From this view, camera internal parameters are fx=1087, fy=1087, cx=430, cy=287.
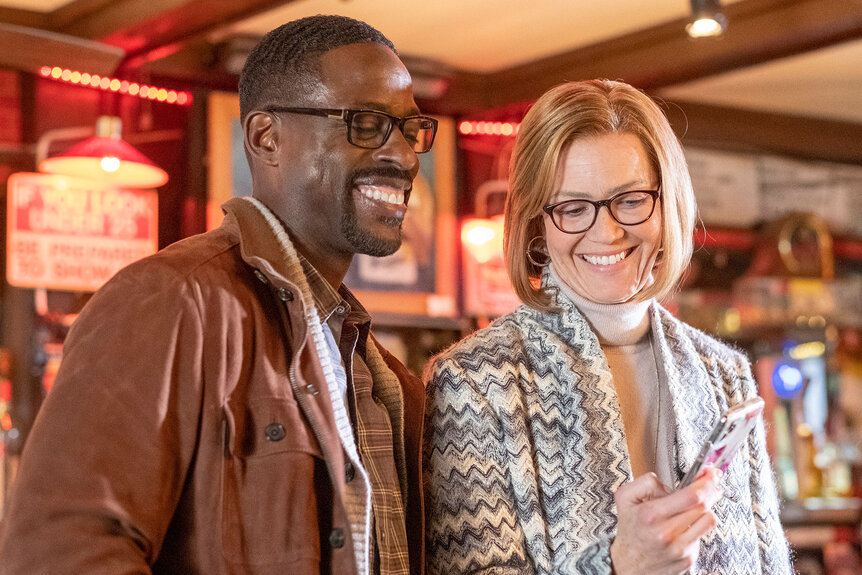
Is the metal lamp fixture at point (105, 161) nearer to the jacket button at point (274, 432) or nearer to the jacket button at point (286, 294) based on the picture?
the jacket button at point (286, 294)

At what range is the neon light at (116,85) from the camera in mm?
5738

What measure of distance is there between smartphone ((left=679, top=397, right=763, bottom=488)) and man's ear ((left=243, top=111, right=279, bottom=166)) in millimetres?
796

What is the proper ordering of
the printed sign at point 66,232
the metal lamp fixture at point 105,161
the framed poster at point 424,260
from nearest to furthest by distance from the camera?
the metal lamp fixture at point 105,161 < the printed sign at point 66,232 < the framed poster at point 424,260

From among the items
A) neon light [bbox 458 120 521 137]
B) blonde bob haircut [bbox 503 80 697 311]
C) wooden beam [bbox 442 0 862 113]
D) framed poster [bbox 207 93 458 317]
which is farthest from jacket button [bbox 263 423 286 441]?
neon light [bbox 458 120 521 137]

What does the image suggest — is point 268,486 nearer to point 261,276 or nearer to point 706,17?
point 261,276

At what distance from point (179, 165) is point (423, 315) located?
1.71 meters

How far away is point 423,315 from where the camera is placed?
6.68 m

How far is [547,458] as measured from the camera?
193 centimetres

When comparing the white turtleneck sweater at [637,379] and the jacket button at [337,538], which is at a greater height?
the white turtleneck sweater at [637,379]

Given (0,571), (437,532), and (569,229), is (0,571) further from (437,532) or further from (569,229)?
(569,229)

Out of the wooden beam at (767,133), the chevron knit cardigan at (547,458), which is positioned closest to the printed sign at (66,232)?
the wooden beam at (767,133)

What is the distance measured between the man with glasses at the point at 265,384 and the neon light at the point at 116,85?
4.33 metres

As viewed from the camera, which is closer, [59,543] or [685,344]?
[59,543]

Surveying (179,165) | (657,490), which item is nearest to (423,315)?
(179,165)
